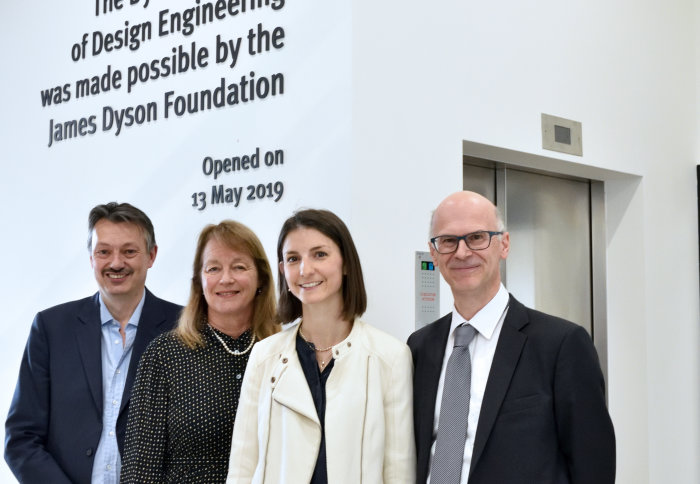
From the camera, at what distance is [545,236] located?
198 inches

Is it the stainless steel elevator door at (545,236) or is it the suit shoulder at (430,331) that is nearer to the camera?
the suit shoulder at (430,331)

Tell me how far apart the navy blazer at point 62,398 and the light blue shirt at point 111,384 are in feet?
0.08

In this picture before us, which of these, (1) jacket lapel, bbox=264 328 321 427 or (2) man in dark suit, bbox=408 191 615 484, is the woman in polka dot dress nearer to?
(1) jacket lapel, bbox=264 328 321 427

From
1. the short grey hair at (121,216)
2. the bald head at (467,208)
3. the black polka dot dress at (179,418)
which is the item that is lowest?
the black polka dot dress at (179,418)

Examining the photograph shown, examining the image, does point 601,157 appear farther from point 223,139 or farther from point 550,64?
point 223,139

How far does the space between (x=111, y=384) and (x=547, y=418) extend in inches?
68.4

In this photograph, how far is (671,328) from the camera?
17.8 ft

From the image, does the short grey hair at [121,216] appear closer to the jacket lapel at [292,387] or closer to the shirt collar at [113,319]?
the shirt collar at [113,319]

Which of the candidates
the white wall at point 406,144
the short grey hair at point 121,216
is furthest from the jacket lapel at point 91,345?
the white wall at point 406,144

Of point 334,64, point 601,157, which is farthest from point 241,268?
point 601,157

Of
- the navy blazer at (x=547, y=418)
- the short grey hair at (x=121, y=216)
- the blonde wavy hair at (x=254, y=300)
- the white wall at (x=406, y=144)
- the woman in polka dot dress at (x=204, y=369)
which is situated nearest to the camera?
the navy blazer at (x=547, y=418)

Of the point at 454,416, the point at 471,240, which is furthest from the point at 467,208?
the point at 454,416

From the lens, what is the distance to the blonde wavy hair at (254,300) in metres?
3.17

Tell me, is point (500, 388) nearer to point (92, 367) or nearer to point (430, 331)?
point (430, 331)
